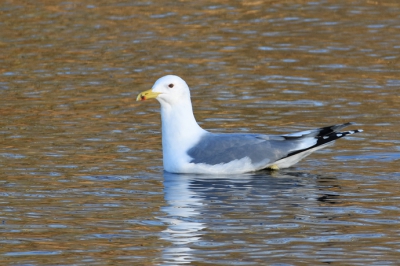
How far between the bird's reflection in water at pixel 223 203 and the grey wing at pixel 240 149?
20 cm

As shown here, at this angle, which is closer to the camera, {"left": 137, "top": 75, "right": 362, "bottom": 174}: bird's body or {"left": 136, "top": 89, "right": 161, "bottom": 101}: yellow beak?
{"left": 137, "top": 75, "right": 362, "bottom": 174}: bird's body

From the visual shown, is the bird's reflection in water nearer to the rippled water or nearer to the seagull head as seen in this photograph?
the rippled water

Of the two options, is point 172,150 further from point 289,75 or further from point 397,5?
point 397,5

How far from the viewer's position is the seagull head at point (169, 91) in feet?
37.2

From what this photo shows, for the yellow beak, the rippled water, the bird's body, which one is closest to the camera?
the rippled water

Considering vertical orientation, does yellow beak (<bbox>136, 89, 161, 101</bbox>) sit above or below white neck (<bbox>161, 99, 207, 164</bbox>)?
above

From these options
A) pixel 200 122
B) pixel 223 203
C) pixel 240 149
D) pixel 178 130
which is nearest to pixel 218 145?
pixel 240 149

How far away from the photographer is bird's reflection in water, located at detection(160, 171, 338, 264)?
8.24 meters

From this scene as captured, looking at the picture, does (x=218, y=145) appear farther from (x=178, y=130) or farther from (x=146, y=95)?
(x=146, y=95)

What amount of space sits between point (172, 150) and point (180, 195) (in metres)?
1.32

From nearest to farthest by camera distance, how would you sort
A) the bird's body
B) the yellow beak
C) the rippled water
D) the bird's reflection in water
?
the rippled water, the bird's reflection in water, the bird's body, the yellow beak

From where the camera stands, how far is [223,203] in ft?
31.4

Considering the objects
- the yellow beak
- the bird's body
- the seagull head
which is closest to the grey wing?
the bird's body

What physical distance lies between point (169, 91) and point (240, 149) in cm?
110
